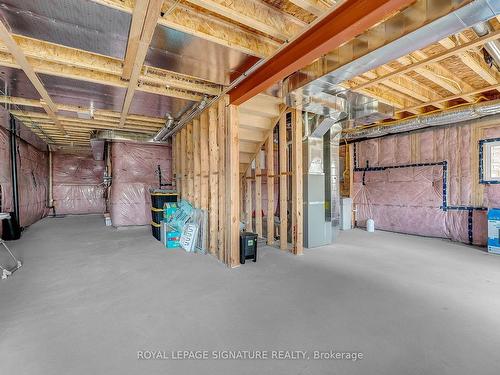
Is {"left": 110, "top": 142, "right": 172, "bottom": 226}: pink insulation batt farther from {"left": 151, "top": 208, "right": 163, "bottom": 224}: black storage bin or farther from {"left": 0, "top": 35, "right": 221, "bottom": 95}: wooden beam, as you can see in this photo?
{"left": 0, "top": 35, "right": 221, "bottom": 95}: wooden beam

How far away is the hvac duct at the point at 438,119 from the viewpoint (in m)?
4.14

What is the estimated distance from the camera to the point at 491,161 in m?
4.73

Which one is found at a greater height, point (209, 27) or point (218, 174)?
point (209, 27)

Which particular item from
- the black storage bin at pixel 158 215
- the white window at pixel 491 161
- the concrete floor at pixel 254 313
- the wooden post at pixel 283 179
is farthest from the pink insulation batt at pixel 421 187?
the black storage bin at pixel 158 215

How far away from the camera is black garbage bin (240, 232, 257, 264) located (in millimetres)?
3648

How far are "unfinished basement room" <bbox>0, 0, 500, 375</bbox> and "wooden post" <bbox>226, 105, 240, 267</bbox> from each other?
3 centimetres

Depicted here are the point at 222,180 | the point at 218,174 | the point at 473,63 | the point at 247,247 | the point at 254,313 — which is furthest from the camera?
the point at 218,174

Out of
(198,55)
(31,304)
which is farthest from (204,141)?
(31,304)

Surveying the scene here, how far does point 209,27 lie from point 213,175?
217 centimetres

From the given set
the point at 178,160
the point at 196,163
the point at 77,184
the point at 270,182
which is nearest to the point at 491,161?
the point at 270,182

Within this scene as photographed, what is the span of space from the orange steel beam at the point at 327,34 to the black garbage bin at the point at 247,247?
79.8 inches

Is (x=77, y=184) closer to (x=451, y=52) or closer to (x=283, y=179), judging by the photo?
(x=283, y=179)

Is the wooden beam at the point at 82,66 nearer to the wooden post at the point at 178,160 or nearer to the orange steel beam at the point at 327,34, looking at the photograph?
the orange steel beam at the point at 327,34

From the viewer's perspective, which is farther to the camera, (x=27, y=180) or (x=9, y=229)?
(x=27, y=180)
